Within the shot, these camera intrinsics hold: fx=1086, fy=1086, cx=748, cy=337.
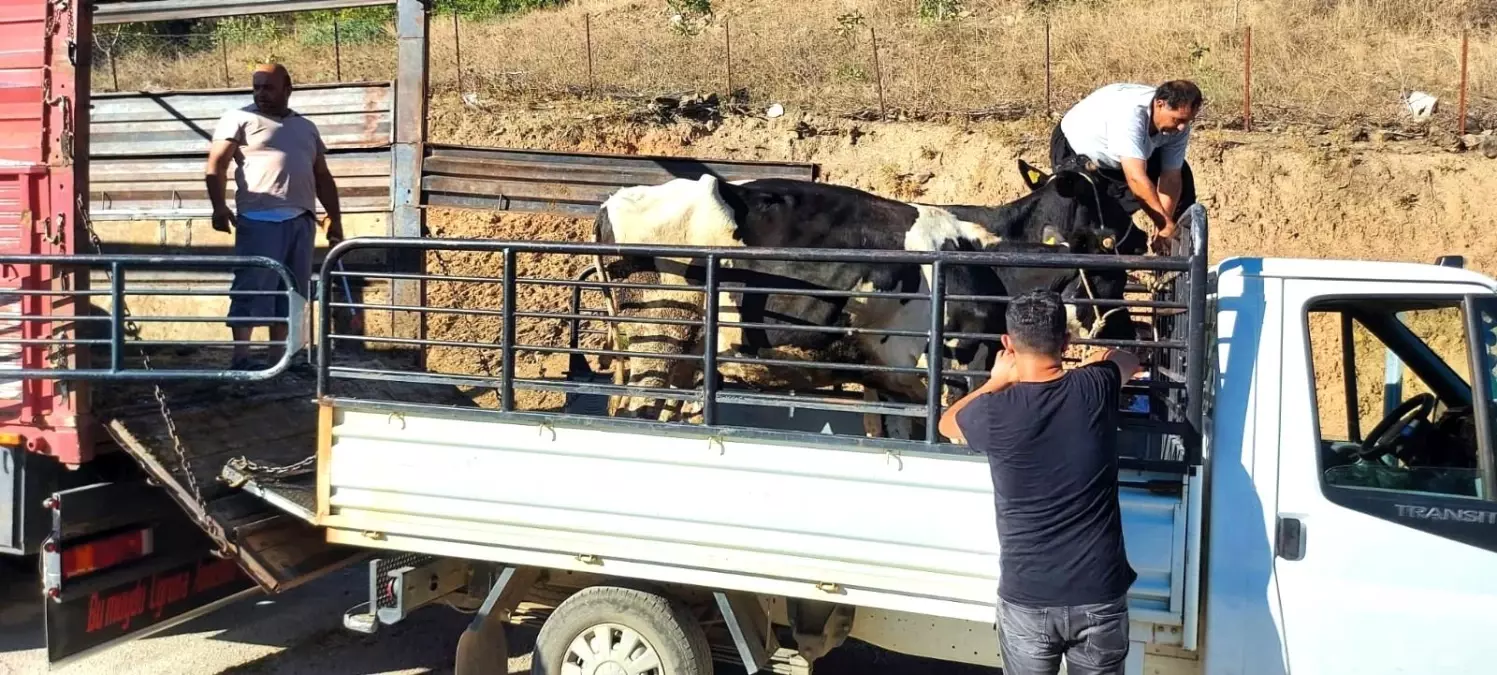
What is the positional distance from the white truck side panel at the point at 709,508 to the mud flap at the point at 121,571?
0.98 meters

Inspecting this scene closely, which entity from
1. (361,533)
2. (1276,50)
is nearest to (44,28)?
(361,533)

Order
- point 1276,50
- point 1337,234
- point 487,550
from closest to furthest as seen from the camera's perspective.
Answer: point 487,550, point 1337,234, point 1276,50

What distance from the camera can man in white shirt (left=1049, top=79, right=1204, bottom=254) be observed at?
5.17 metres

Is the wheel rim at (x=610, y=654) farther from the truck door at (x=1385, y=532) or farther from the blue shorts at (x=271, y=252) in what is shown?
the blue shorts at (x=271, y=252)

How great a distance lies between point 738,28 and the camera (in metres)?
17.4

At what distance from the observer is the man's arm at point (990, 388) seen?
10.6 feet

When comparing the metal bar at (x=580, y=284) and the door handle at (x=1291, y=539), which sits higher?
the metal bar at (x=580, y=284)

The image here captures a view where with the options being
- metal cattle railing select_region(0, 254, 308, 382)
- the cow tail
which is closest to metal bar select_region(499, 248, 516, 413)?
metal cattle railing select_region(0, 254, 308, 382)

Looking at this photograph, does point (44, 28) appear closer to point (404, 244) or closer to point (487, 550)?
point (404, 244)

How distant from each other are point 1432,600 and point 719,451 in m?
2.21

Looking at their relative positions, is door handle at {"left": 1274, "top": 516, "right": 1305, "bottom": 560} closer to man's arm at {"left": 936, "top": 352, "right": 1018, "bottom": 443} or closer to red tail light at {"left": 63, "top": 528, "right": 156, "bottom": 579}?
man's arm at {"left": 936, "top": 352, "right": 1018, "bottom": 443}

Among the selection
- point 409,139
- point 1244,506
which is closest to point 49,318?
point 1244,506

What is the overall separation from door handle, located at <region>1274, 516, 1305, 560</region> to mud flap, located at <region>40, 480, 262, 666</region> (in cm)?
403

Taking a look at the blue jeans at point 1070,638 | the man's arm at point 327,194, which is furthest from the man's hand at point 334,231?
the blue jeans at point 1070,638
